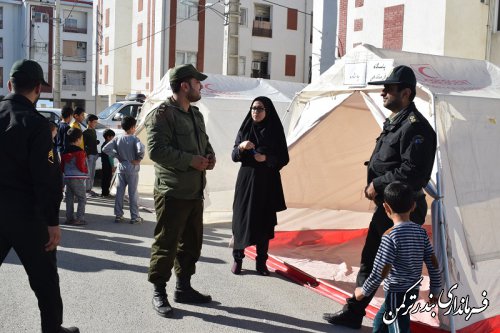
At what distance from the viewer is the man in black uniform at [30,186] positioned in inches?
157

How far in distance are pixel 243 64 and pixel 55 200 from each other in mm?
33041

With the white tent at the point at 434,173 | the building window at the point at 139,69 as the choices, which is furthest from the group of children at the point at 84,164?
the building window at the point at 139,69

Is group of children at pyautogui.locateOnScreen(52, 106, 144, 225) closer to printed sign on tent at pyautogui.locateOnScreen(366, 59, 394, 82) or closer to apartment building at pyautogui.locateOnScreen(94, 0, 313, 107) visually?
printed sign on tent at pyautogui.locateOnScreen(366, 59, 394, 82)

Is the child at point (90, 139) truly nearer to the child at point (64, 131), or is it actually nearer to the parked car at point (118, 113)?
the child at point (64, 131)

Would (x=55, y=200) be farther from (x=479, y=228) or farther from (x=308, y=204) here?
(x=308, y=204)

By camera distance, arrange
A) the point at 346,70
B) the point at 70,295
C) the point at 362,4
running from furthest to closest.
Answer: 1. the point at 362,4
2. the point at 346,70
3. the point at 70,295

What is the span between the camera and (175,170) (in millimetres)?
5277

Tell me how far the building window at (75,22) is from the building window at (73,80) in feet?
13.2

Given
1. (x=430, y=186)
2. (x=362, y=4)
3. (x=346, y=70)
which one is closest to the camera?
(x=430, y=186)

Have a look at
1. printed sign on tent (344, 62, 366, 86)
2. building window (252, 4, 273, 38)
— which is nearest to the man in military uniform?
printed sign on tent (344, 62, 366, 86)

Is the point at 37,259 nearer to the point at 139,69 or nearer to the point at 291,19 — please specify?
the point at 139,69

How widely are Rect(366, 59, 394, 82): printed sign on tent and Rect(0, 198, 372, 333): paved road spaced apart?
2369 mm

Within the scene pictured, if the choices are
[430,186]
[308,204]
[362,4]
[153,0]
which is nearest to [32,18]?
[153,0]

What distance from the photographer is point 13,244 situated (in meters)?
4.14
